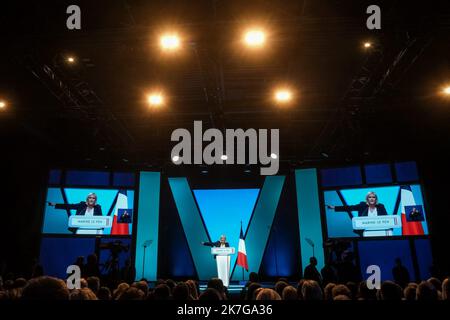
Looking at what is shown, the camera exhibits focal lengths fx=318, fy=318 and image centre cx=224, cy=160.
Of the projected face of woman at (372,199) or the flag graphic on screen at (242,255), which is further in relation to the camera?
the flag graphic on screen at (242,255)

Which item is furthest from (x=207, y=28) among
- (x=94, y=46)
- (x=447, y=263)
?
(x=447, y=263)

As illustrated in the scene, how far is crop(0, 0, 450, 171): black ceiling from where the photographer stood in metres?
4.48

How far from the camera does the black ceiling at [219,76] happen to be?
4480 millimetres

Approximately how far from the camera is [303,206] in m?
9.70

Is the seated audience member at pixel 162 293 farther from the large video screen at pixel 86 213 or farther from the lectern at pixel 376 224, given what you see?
the lectern at pixel 376 224

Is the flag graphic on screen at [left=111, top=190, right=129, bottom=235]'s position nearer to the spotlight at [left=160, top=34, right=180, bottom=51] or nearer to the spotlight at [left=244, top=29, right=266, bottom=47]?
the spotlight at [left=160, top=34, right=180, bottom=51]

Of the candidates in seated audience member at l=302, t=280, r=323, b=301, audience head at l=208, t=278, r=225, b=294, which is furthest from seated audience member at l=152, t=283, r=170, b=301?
seated audience member at l=302, t=280, r=323, b=301

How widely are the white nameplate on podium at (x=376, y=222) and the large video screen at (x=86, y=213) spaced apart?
642 centimetres

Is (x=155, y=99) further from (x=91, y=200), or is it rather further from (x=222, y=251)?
(x=222, y=251)

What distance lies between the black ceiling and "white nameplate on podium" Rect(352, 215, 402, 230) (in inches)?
70.0

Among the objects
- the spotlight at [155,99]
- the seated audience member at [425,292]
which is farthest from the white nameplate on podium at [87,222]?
the seated audience member at [425,292]

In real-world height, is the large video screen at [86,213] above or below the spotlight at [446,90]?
below
